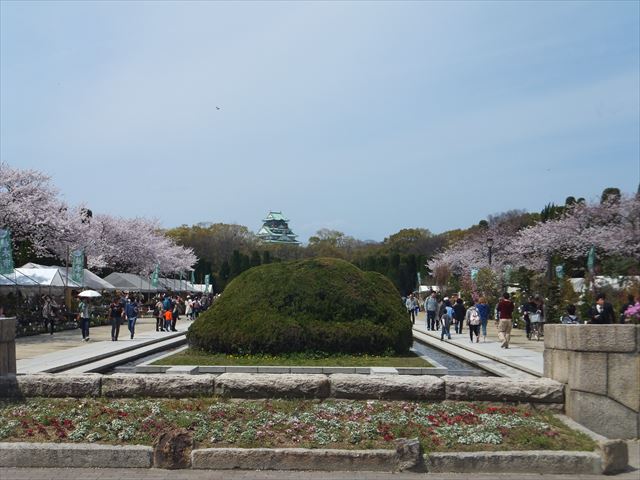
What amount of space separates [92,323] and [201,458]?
1255 inches

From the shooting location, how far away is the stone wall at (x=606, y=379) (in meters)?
8.98

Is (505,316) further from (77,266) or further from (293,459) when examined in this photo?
(77,266)

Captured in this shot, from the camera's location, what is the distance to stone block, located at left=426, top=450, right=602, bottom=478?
7473mm

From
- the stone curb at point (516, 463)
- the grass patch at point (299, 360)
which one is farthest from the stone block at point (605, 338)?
the grass patch at point (299, 360)

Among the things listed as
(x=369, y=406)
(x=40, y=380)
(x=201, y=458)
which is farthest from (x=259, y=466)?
(x=40, y=380)

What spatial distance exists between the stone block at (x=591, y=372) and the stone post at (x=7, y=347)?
8.08 metres

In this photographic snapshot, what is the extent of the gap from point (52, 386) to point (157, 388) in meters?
1.44

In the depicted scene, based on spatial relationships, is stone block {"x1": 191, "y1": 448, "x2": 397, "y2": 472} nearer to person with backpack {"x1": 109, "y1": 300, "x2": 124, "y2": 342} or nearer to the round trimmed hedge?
the round trimmed hedge

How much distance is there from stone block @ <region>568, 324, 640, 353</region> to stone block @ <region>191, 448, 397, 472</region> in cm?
334

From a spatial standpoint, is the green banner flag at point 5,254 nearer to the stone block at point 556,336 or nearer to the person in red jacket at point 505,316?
the person in red jacket at point 505,316

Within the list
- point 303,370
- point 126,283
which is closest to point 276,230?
point 126,283

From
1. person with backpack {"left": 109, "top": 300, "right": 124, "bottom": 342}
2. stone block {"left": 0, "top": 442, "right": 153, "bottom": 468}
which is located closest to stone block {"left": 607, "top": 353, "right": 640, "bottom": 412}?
stone block {"left": 0, "top": 442, "right": 153, "bottom": 468}

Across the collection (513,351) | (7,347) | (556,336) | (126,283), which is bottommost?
(513,351)

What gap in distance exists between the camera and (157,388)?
31.9 ft
